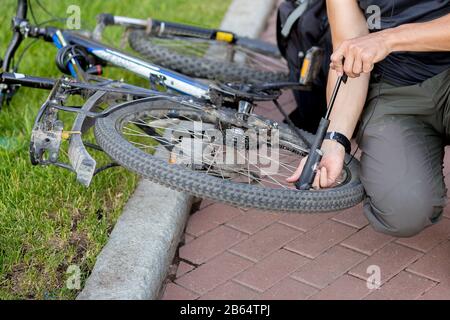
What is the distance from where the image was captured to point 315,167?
3.00m

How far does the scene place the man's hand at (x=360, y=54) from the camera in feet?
9.07

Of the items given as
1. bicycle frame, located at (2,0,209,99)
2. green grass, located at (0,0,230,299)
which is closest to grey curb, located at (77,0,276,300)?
green grass, located at (0,0,230,299)

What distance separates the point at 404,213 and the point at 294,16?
58.7 inches

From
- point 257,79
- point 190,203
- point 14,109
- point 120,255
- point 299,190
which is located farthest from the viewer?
point 257,79

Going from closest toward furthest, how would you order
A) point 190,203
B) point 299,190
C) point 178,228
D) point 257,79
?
point 299,190
point 178,228
point 190,203
point 257,79

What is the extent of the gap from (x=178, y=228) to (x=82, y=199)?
17.6 inches

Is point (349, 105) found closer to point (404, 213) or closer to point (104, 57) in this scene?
point (404, 213)

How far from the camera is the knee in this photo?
3055mm

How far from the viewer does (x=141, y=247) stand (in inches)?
124

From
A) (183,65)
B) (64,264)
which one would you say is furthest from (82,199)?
(183,65)

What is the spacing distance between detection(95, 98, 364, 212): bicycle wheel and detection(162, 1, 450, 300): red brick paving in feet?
1.06

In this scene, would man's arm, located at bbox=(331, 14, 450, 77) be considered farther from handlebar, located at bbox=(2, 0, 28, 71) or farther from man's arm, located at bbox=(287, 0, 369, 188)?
handlebar, located at bbox=(2, 0, 28, 71)

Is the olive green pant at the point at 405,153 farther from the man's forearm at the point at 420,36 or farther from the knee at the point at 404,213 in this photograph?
the man's forearm at the point at 420,36
